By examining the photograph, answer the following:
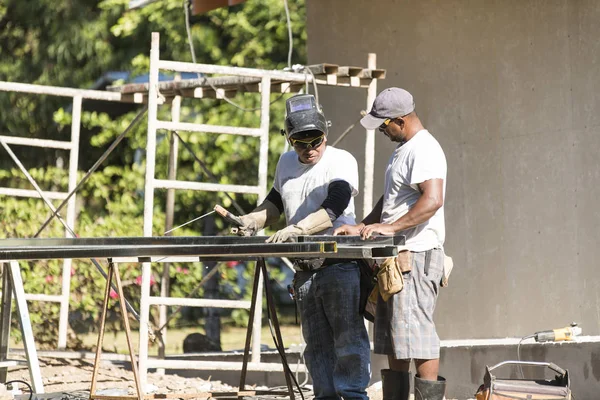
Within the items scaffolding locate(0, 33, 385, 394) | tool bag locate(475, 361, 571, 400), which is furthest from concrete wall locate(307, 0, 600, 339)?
tool bag locate(475, 361, 571, 400)

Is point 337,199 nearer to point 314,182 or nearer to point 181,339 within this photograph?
point 314,182

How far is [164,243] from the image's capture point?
6.20 m

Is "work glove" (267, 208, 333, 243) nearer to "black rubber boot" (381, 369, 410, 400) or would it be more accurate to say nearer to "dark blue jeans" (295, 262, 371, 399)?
"dark blue jeans" (295, 262, 371, 399)

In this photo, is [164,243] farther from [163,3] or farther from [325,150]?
[163,3]

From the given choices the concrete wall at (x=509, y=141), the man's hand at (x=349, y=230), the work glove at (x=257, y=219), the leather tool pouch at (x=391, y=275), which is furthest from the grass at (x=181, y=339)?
the leather tool pouch at (x=391, y=275)


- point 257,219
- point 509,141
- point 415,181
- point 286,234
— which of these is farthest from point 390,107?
point 509,141

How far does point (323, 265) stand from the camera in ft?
19.4

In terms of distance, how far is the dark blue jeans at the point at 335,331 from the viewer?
579 centimetres

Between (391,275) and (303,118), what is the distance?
1.04 meters

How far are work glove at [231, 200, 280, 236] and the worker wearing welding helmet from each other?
0.9 inches

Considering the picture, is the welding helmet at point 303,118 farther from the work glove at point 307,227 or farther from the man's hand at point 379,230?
the man's hand at point 379,230

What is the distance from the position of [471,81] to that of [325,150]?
2820 mm

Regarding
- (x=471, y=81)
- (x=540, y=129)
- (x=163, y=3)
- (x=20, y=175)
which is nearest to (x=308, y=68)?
(x=471, y=81)

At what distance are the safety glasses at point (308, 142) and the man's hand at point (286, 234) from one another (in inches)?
20.5
